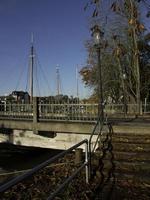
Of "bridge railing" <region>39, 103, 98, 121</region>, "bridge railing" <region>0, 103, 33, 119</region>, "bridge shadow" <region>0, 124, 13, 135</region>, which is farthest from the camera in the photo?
"bridge railing" <region>0, 103, 33, 119</region>

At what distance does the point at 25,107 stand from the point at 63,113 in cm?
322

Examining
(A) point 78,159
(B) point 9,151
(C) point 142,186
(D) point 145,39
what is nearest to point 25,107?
(B) point 9,151

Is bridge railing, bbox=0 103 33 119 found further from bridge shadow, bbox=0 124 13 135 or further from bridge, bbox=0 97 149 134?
bridge shadow, bbox=0 124 13 135

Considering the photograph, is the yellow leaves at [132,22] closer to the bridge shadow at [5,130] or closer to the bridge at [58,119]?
the bridge at [58,119]

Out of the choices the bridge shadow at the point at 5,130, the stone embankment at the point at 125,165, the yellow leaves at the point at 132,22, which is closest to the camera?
the yellow leaves at the point at 132,22

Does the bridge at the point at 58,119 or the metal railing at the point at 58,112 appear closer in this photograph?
the bridge at the point at 58,119

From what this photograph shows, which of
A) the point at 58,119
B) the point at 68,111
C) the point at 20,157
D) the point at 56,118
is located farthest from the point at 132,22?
the point at 20,157

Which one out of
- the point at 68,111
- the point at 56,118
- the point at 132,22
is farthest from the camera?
the point at 56,118

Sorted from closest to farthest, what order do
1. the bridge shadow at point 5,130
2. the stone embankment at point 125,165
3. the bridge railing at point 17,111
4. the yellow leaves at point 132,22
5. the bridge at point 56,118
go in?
the yellow leaves at point 132,22, the stone embankment at point 125,165, the bridge at point 56,118, the bridge shadow at point 5,130, the bridge railing at point 17,111

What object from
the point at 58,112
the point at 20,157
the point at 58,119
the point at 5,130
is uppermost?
the point at 58,112

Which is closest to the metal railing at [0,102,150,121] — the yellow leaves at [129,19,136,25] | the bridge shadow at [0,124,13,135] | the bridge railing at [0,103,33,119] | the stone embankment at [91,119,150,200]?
the bridge railing at [0,103,33,119]

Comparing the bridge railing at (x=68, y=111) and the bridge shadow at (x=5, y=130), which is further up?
the bridge railing at (x=68, y=111)

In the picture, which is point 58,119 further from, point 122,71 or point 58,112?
point 122,71

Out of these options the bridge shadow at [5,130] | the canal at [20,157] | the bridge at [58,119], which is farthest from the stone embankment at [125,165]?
the canal at [20,157]
